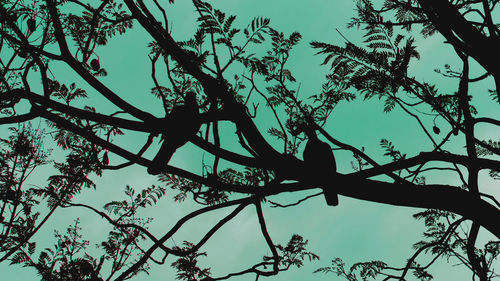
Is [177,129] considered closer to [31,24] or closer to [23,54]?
[23,54]

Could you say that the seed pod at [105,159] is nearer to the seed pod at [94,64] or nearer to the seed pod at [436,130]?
the seed pod at [94,64]

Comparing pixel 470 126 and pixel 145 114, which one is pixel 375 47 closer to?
pixel 470 126

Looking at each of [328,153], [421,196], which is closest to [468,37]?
[421,196]

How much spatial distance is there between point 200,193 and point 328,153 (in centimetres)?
253

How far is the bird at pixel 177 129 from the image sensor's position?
3008mm

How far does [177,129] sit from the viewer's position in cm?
302

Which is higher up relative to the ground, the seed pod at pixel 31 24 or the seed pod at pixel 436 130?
the seed pod at pixel 31 24

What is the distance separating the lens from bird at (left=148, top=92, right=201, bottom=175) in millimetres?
3008

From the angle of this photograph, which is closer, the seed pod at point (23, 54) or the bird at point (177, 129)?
the bird at point (177, 129)

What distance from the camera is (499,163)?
2967mm

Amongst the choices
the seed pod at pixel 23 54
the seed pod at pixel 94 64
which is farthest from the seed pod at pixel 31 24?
the seed pod at pixel 94 64

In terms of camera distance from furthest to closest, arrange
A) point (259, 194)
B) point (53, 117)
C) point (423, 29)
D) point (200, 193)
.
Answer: point (423, 29) < point (200, 193) < point (259, 194) < point (53, 117)

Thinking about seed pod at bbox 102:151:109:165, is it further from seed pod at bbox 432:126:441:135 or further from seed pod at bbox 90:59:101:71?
seed pod at bbox 432:126:441:135

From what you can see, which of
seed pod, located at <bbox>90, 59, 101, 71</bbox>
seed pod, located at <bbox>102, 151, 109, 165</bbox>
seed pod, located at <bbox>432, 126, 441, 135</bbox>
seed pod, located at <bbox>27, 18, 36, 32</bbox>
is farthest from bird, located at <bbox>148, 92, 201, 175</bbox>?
seed pod, located at <bbox>432, 126, 441, 135</bbox>
